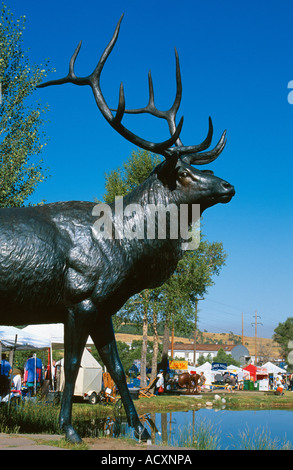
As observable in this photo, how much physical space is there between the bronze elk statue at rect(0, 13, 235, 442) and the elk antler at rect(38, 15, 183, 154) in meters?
0.01

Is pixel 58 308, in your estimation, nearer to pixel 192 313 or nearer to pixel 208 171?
pixel 208 171

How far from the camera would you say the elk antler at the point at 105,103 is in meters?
5.10

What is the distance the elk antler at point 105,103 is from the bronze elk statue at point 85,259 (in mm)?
14

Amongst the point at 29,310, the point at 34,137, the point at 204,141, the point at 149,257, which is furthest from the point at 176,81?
the point at 34,137

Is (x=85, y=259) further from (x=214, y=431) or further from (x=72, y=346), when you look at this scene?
(x=214, y=431)

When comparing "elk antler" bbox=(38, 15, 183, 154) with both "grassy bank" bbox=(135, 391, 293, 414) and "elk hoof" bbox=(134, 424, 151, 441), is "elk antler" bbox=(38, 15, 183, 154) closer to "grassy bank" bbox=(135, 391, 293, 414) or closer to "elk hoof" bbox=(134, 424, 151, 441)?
"elk hoof" bbox=(134, 424, 151, 441)

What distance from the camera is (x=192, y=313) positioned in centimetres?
2555

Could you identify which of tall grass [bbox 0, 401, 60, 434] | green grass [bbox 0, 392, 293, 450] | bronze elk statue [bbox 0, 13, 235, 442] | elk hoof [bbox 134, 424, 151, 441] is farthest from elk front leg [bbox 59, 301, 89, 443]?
elk hoof [bbox 134, 424, 151, 441]

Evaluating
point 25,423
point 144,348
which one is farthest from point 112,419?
point 144,348

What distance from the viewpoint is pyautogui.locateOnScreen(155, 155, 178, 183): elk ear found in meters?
4.96

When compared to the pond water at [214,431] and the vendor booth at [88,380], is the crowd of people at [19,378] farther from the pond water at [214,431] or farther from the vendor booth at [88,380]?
the pond water at [214,431]

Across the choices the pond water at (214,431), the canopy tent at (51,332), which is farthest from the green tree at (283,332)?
the pond water at (214,431)

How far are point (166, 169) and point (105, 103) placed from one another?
118 cm

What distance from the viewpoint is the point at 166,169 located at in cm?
506
